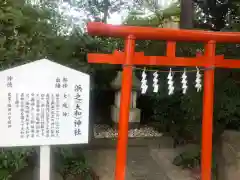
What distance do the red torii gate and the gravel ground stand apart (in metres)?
3.63

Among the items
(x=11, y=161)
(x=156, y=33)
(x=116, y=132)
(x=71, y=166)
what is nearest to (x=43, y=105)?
(x=11, y=161)

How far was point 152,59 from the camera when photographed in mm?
3627

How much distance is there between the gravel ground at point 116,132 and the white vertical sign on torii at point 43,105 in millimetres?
3973

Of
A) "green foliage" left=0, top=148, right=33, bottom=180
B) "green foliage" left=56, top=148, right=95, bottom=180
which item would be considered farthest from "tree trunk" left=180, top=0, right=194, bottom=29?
"green foliage" left=0, top=148, right=33, bottom=180

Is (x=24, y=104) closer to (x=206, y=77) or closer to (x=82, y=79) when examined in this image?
(x=82, y=79)

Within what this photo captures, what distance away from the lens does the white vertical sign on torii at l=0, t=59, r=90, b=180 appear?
123 inches

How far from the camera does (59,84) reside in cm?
326

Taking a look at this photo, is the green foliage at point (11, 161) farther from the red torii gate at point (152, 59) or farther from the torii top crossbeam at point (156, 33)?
the torii top crossbeam at point (156, 33)

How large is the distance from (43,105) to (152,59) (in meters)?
1.42

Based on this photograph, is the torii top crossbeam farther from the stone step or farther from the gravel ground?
the gravel ground

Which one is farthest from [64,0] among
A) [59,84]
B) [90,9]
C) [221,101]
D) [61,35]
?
[59,84]

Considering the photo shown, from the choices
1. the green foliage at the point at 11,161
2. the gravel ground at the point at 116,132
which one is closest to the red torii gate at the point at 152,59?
the green foliage at the point at 11,161

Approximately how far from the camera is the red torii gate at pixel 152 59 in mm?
3454

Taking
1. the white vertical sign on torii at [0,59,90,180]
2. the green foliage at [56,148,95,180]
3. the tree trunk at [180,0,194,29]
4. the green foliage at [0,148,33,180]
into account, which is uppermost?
the tree trunk at [180,0,194,29]
